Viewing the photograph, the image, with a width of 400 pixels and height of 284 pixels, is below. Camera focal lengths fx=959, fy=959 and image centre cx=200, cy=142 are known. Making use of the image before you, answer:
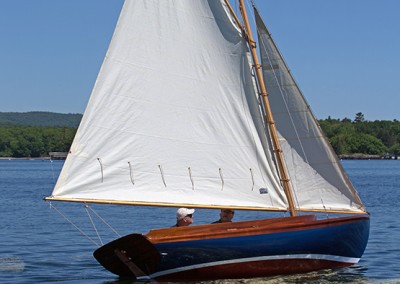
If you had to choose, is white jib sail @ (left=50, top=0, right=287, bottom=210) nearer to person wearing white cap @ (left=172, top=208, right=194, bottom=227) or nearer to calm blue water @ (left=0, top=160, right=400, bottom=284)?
person wearing white cap @ (left=172, top=208, right=194, bottom=227)

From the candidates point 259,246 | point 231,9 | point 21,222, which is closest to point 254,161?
point 259,246

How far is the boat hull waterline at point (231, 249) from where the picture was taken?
65.3 ft

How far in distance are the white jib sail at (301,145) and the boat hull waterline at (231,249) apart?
927 millimetres

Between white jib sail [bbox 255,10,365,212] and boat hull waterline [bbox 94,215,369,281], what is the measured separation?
0.93 m

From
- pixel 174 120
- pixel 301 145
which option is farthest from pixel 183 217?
pixel 301 145

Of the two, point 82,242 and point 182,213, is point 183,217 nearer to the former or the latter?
point 182,213

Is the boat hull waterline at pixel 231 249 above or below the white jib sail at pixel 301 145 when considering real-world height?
below

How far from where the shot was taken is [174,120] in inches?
834

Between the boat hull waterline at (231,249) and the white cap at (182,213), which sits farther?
the white cap at (182,213)

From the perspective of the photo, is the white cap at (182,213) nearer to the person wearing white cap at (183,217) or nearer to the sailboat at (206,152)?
the person wearing white cap at (183,217)

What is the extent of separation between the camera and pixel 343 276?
22719mm

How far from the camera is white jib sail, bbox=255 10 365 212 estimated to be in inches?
877

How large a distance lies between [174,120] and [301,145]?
10.7 feet

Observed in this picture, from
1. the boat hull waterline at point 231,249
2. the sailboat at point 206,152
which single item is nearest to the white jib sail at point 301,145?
the sailboat at point 206,152
